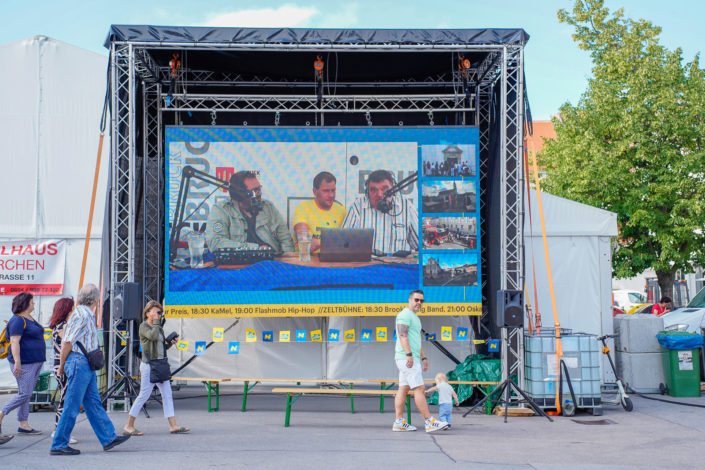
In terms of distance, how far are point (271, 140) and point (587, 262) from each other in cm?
610

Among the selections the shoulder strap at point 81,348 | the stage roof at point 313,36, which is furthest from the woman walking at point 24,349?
the stage roof at point 313,36

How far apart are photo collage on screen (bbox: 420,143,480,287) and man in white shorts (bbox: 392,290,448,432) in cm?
263

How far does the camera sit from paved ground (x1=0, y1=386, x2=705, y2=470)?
6.42 metres

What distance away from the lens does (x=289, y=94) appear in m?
12.1

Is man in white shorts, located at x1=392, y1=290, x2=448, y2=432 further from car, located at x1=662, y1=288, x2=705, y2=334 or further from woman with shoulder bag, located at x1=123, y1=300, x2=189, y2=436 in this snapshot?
car, located at x1=662, y1=288, x2=705, y2=334

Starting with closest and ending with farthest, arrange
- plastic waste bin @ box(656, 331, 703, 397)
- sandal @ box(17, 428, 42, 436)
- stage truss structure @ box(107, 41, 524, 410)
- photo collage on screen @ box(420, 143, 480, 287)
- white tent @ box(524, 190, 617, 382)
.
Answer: sandal @ box(17, 428, 42, 436) < stage truss structure @ box(107, 41, 524, 410) < photo collage on screen @ box(420, 143, 480, 287) < plastic waste bin @ box(656, 331, 703, 397) < white tent @ box(524, 190, 617, 382)

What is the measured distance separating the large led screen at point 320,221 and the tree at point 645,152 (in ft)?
25.8

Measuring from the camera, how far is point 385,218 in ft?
36.2

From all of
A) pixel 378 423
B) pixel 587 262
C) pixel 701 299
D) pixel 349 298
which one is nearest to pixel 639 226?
pixel 701 299

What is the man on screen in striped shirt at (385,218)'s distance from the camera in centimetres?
1099

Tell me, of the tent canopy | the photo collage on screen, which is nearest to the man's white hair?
the photo collage on screen

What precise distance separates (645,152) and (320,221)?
10.1 meters

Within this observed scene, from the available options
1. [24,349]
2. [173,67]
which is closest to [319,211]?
[173,67]

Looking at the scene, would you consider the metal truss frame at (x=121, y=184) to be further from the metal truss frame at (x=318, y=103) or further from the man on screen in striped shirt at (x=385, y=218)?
the man on screen in striped shirt at (x=385, y=218)
